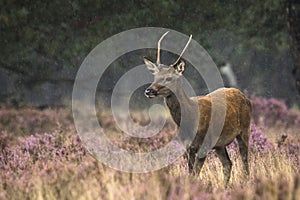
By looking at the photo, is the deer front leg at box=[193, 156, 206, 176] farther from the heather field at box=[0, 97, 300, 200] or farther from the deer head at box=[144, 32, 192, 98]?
the deer head at box=[144, 32, 192, 98]

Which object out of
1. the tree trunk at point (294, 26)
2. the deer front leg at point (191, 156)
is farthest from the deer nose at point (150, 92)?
the tree trunk at point (294, 26)

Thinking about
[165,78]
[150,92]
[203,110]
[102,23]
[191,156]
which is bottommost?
[191,156]

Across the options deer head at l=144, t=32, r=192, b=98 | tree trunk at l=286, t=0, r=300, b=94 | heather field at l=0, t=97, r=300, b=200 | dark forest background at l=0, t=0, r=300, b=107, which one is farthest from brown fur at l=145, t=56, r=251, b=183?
dark forest background at l=0, t=0, r=300, b=107

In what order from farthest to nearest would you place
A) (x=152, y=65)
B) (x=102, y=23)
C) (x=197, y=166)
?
(x=102, y=23)
(x=152, y=65)
(x=197, y=166)

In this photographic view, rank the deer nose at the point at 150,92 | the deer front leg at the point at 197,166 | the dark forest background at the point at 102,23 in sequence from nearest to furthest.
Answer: the deer front leg at the point at 197,166, the deer nose at the point at 150,92, the dark forest background at the point at 102,23

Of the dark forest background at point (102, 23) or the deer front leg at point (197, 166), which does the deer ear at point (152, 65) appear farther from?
the dark forest background at point (102, 23)

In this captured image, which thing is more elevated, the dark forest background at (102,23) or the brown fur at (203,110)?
the dark forest background at (102,23)

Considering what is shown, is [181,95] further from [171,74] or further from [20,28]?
[20,28]

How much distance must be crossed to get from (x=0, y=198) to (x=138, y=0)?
10591 millimetres

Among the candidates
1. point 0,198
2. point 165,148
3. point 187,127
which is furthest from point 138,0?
point 0,198

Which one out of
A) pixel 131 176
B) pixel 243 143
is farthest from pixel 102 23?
pixel 131 176

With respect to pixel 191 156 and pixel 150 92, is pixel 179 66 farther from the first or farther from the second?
pixel 191 156

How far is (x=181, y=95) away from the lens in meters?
7.52

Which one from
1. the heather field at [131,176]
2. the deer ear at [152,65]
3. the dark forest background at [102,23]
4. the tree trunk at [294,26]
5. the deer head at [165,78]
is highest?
the dark forest background at [102,23]
